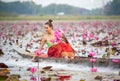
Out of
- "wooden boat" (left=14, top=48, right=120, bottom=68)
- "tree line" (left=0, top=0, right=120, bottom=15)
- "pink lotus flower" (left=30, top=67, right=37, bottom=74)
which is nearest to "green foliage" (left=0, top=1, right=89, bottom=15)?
"tree line" (left=0, top=0, right=120, bottom=15)

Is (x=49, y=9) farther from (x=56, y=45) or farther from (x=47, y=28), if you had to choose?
(x=56, y=45)

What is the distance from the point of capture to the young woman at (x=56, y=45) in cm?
494

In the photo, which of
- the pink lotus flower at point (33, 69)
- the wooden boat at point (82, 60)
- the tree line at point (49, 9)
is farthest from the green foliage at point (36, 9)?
the pink lotus flower at point (33, 69)

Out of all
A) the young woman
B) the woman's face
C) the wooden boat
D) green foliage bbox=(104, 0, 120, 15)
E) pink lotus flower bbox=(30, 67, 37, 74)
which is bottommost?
pink lotus flower bbox=(30, 67, 37, 74)

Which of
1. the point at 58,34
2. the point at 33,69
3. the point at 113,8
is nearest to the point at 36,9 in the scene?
the point at 58,34

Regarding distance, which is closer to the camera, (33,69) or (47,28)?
(33,69)

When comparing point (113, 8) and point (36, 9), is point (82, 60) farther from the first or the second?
point (36, 9)

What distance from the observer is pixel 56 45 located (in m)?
4.95

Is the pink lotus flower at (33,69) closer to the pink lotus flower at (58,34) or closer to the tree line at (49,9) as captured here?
the pink lotus flower at (58,34)

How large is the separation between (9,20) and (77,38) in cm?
84

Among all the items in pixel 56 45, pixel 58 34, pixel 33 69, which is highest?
pixel 58 34

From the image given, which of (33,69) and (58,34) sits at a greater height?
(58,34)

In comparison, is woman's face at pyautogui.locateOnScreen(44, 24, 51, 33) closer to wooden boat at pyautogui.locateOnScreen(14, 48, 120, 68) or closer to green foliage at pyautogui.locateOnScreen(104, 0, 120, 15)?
wooden boat at pyautogui.locateOnScreen(14, 48, 120, 68)

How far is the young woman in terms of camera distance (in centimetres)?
494
